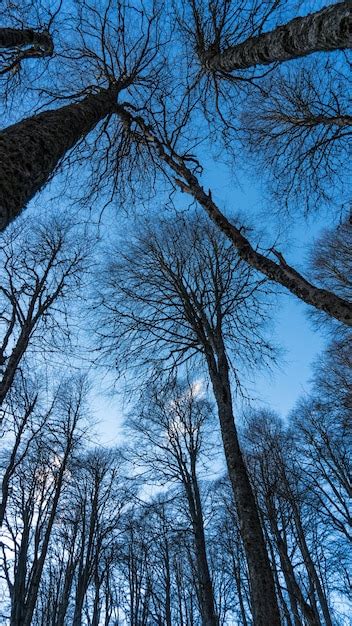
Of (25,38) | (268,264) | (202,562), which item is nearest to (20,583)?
(202,562)

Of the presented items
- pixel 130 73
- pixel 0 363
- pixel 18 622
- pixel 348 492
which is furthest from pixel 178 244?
pixel 18 622

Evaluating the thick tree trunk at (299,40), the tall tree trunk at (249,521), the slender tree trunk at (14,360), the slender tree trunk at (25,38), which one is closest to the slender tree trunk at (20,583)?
the slender tree trunk at (14,360)

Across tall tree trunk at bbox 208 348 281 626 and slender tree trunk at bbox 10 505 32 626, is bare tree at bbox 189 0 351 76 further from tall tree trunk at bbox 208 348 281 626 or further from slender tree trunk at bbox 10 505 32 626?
slender tree trunk at bbox 10 505 32 626

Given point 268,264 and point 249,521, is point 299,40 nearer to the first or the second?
point 268,264

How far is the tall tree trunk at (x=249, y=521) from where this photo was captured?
399cm

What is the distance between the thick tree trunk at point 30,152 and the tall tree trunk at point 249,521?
4413mm

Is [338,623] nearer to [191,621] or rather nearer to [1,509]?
[191,621]

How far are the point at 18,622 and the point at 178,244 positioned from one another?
1126 cm

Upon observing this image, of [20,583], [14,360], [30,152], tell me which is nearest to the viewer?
[30,152]

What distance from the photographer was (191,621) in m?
26.7

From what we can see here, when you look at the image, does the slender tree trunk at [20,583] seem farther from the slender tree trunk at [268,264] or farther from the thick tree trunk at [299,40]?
the thick tree trunk at [299,40]

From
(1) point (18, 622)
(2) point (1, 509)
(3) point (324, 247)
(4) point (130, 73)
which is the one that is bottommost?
(1) point (18, 622)

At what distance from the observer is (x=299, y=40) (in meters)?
3.74

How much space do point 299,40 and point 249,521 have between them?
574cm
